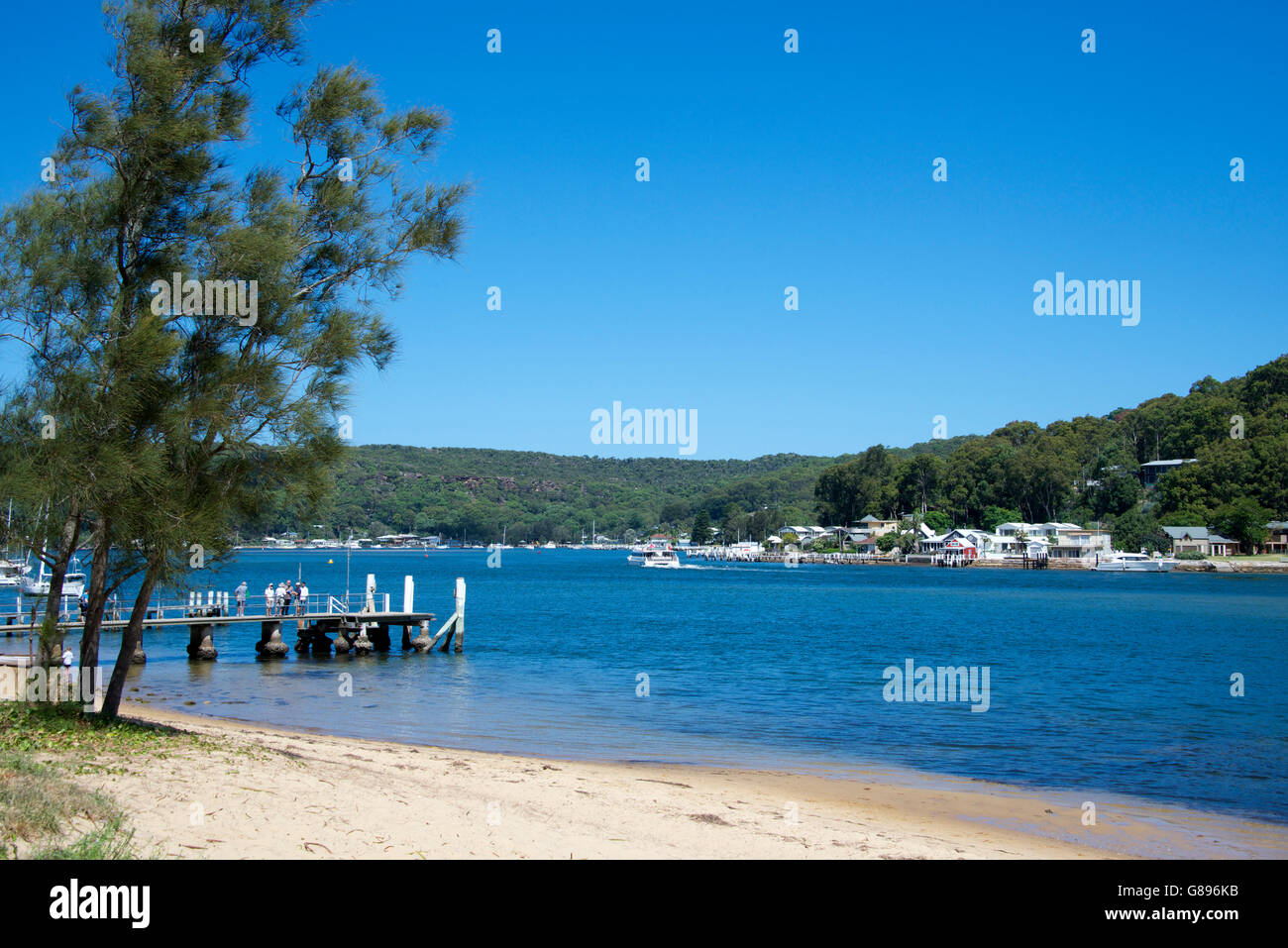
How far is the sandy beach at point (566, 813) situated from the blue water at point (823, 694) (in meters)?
2.17

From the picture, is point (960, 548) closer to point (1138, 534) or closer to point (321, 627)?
point (1138, 534)

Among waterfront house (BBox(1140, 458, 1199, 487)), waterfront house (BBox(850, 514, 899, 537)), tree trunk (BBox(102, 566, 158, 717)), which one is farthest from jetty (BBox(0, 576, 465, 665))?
waterfront house (BBox(850, 514, 899, 537))

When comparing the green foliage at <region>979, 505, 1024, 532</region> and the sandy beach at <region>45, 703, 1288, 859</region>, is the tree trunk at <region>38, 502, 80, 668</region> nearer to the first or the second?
the sandy beach at <region>45, 703, 1288, 859</region>

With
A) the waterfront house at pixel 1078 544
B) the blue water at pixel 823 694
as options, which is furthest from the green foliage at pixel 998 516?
the blue water at pixel 823 694

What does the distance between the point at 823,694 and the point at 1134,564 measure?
125 metres

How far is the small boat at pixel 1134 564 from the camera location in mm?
132750

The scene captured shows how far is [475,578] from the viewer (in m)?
129

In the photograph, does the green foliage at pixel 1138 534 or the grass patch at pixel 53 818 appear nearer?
the grass patch at pixel 53 818

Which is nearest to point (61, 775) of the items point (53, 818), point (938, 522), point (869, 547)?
point (53, 818)

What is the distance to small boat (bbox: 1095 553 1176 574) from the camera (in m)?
133

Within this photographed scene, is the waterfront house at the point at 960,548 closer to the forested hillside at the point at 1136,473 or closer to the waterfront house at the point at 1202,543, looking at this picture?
the forested hillside at the point at 1136,473

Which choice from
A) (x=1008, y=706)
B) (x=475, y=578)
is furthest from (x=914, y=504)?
(x=1008, y=706)
